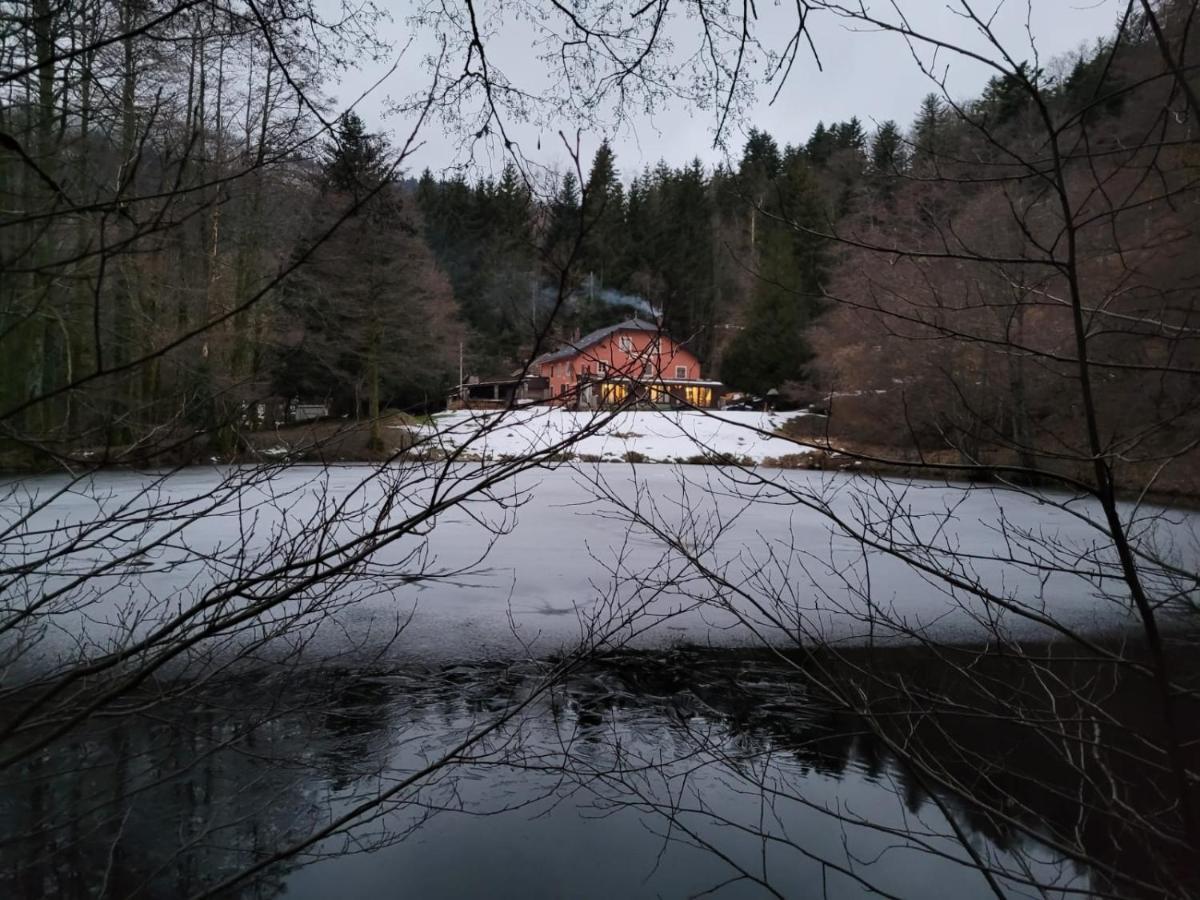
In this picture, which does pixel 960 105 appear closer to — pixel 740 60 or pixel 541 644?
pixel 740 60

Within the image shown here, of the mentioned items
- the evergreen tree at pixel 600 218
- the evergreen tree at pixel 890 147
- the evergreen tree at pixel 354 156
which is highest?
the evergreen tree at pixel 890 147

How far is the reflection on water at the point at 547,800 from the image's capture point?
9.91ft

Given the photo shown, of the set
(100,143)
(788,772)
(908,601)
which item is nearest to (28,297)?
(100,143)

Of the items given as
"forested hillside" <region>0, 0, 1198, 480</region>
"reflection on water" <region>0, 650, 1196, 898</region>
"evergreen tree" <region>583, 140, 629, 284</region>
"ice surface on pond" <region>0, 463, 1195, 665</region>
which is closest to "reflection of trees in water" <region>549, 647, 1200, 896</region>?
"reflection on water" <region>0, 650, 1196, 898</region>

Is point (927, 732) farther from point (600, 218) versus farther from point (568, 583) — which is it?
point (600, 218)

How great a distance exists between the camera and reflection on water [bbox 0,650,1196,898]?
302 cm

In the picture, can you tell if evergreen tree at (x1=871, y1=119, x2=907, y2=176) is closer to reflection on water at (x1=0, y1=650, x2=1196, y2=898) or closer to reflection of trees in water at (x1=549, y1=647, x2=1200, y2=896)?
reflection on water at (x1=0, y1=650, x2=1196, y2=898)

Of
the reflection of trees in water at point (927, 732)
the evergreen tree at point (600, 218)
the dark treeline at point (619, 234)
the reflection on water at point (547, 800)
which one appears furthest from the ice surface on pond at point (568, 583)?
the evergreen tree at point (600, 218)

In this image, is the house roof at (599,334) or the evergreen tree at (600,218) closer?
the evergreen tree at (600,218)

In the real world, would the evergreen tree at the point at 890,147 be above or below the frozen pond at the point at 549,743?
above

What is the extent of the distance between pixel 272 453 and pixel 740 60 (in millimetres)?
1369

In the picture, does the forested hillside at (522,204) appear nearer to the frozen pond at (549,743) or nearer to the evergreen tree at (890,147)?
the evergreen tree at (890,147)

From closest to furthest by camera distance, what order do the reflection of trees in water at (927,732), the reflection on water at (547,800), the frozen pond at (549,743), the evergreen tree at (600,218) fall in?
the evergreen tree at (600,218) < the frozen pond at (549,743) < the reflection on water at (547,800) < the reflection of trees in water at (927,732)

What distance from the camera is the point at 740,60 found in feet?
6.30
